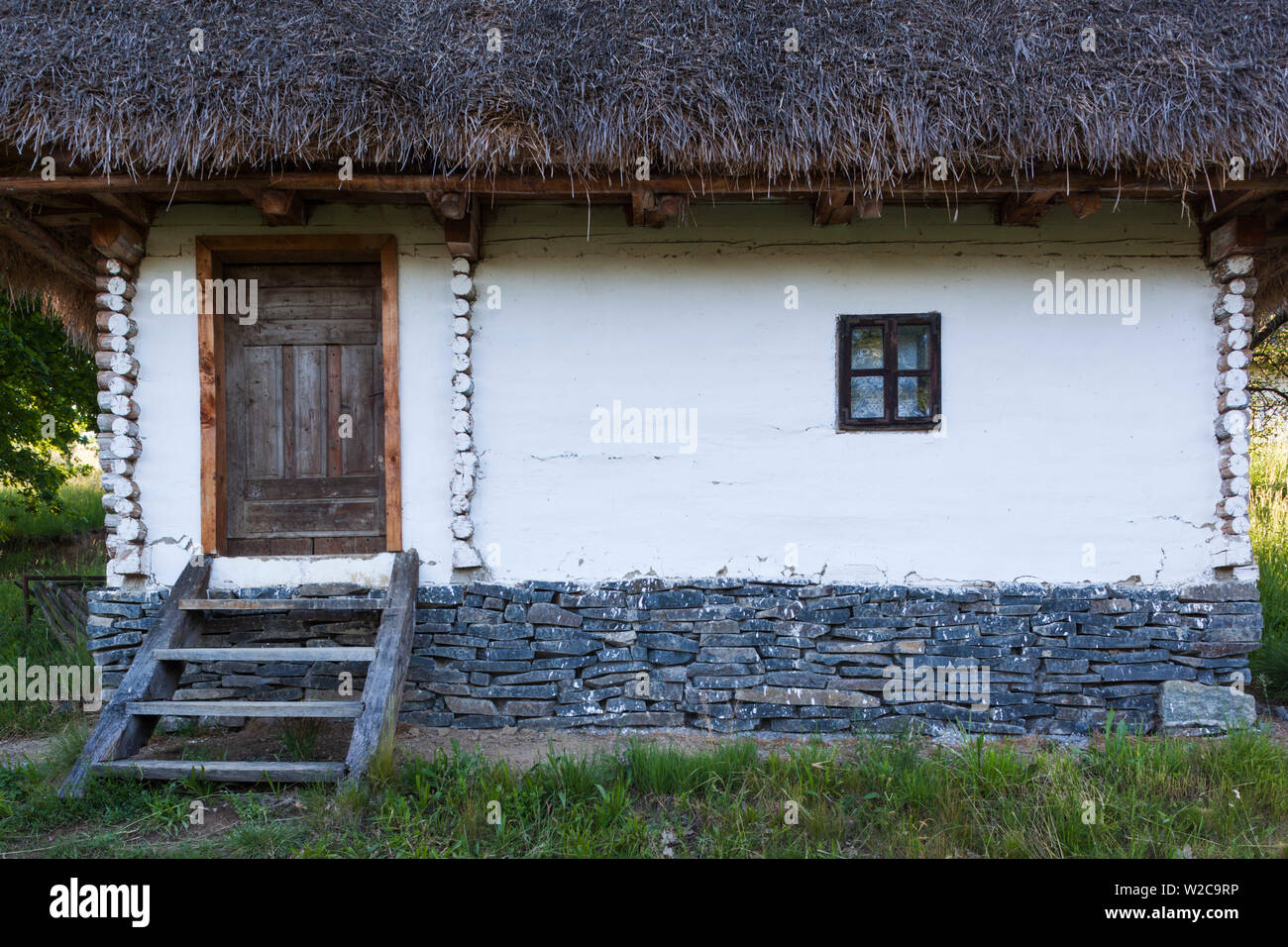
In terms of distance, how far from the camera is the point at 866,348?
4.13 metres

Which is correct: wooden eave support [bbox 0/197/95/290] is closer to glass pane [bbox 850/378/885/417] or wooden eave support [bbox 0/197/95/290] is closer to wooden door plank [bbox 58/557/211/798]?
wooden door plank [bbox 58/557/211/798]

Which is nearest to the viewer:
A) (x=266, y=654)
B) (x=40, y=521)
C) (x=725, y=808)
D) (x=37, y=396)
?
(x=725, y=808)

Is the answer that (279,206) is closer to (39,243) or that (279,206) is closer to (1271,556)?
(39,243)

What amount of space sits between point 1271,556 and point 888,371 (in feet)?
13.8

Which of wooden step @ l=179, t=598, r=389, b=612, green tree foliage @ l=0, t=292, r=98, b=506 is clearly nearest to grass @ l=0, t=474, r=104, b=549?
green tree foliage @ l=0, t=292, r=98, b=506

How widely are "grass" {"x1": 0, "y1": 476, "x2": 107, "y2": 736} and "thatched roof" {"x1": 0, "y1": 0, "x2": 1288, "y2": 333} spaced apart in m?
2.86

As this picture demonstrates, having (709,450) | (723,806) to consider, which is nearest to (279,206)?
(709,450)

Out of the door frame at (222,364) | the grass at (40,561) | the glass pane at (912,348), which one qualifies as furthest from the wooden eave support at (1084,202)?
the grass at (40,561)

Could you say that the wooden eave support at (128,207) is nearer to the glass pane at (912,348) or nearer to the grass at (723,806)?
the grass at (723,806)

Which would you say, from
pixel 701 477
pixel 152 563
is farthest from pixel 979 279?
pixel 152 563

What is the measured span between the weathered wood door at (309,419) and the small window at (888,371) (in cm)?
256

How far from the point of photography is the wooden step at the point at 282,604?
3742 mm

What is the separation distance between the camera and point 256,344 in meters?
4.24
